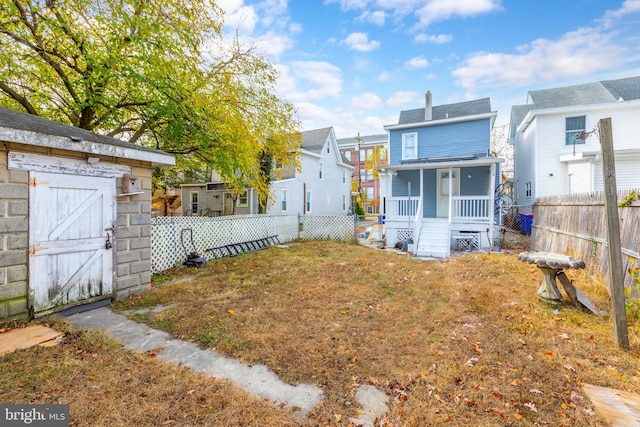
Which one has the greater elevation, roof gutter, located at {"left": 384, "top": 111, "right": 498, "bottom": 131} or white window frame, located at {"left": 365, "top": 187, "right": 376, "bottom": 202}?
roof gutter, located at {"left": 384, "top": 111, "right": 498, "bottom": 131}

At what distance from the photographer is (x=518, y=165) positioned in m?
19.8

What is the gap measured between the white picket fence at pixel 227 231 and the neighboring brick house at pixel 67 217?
2.21m

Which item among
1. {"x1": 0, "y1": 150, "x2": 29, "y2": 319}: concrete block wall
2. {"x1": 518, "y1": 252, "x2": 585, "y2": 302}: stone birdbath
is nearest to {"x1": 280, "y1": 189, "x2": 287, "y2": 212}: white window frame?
{"x1": 0, "y1": 150, "x2": 29, "y2": 319}: concrete block wall

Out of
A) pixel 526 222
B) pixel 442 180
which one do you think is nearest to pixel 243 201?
pixel 442 180

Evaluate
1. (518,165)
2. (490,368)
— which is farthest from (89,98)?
(518,165)

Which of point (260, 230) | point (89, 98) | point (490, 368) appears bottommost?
point (490, 368)

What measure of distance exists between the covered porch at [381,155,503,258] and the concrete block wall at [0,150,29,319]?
10.2 meters

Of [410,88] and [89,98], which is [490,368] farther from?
[410,88]

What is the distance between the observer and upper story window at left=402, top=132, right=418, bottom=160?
16062 mm

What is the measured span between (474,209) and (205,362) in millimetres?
11892

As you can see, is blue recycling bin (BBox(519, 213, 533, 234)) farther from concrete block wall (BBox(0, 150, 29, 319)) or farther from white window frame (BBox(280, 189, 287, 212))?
concrete block wall (BBox(0, 150, 29, 319))

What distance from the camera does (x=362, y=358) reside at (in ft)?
11.0

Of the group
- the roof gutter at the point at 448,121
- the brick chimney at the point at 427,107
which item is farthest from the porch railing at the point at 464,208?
the brick chimney at the point at 427,107

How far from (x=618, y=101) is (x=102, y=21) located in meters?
21.2
